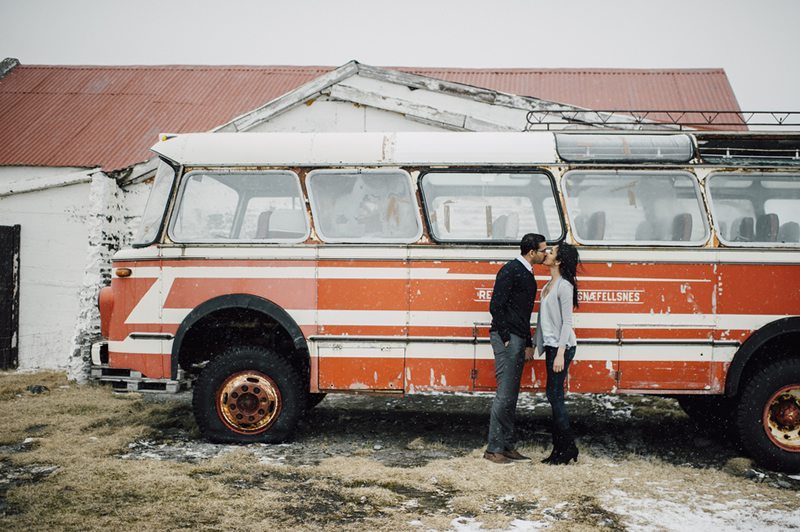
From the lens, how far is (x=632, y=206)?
6.48m

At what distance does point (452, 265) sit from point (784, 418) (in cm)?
335

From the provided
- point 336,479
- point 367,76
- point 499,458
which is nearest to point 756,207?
point 499,458

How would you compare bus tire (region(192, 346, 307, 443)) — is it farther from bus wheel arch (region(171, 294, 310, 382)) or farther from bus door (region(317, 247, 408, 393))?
bus door (region(317, 247, 408, 393))

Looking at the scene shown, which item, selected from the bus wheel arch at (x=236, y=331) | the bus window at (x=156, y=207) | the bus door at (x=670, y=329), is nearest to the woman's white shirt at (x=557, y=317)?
the bus door at (x=670, y=329)

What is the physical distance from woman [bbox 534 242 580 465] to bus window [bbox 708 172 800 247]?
5.10 ft

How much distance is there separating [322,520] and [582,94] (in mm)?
18365

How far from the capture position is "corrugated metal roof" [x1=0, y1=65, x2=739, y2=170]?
16672mm

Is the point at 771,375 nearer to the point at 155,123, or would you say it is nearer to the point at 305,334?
the point at 305,334

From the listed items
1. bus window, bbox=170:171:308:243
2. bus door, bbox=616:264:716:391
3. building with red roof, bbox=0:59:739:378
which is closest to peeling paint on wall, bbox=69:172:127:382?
building with red roof, bbox=0:59:739:378

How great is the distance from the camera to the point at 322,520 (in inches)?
187

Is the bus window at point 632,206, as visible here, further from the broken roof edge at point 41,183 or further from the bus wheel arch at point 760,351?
the broken roof edge at point 41,183

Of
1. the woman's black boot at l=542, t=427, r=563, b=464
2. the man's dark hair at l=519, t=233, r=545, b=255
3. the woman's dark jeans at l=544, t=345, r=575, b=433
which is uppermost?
the man's dark hair at l=519, t=233, r=545, b=255

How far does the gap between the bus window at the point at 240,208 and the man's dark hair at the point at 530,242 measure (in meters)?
2.12

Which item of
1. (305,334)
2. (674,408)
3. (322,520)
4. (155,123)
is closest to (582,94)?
(155,123)
